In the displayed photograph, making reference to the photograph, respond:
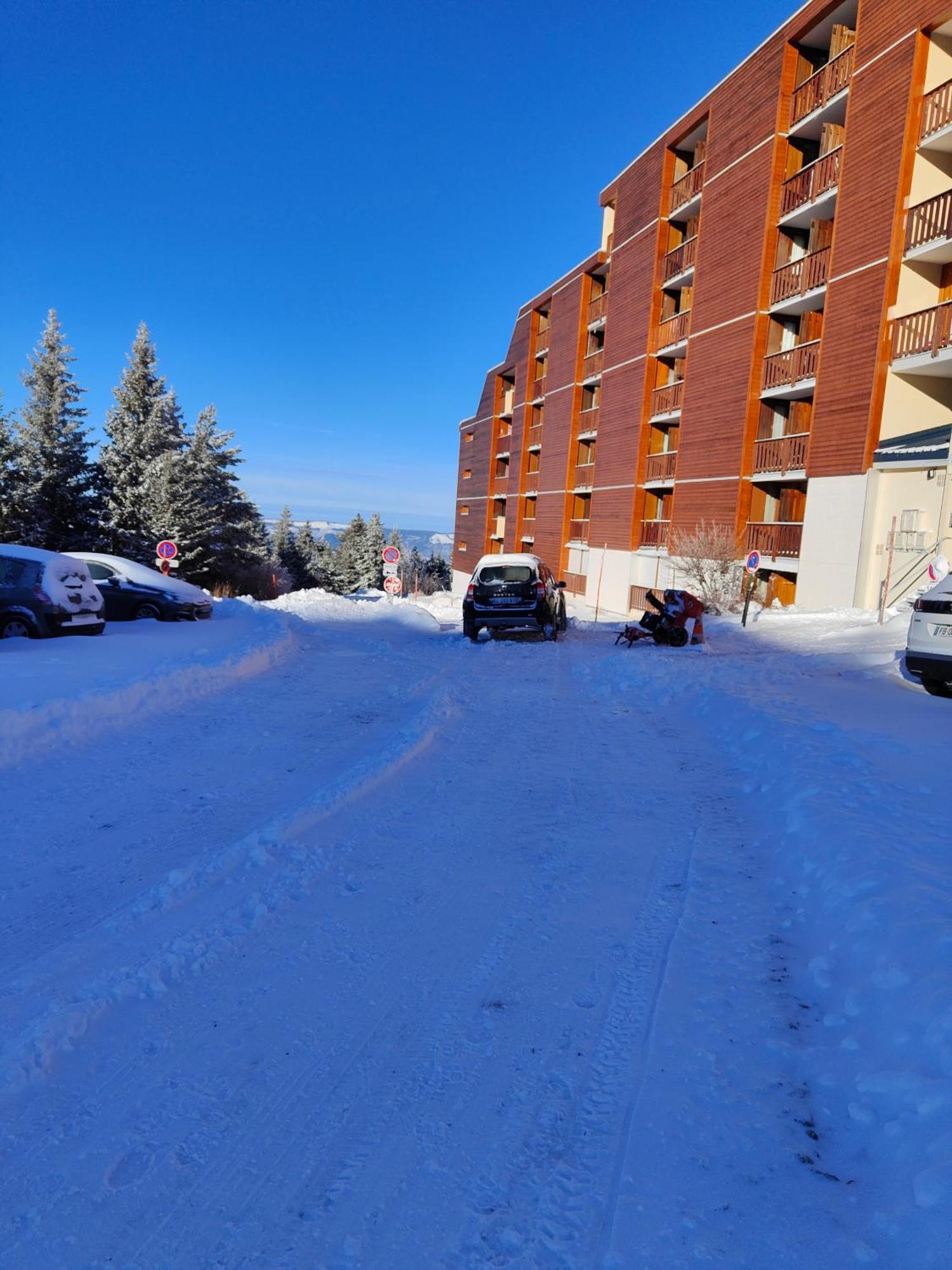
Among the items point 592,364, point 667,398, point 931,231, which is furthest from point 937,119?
point 592,364

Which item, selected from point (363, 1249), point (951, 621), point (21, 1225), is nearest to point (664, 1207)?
point (363, 1249)

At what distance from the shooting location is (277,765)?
701 centimetres

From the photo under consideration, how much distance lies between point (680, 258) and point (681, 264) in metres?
0.25

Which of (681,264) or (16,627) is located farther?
(681,264)

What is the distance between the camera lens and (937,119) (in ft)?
63.0

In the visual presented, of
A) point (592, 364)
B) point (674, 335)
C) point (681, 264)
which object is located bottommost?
point (674, 335)

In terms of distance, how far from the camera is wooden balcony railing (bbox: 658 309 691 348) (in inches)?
1219

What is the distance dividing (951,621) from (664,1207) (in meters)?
8.54

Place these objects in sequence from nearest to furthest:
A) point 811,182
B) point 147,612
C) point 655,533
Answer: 1. point 147,612
2. point 811,182
3. point 655,533

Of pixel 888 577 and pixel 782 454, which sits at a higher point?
pixel 782 454

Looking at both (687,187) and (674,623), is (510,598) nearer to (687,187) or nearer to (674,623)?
(674,623)

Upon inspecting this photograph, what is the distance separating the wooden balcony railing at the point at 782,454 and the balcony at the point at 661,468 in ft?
16.3

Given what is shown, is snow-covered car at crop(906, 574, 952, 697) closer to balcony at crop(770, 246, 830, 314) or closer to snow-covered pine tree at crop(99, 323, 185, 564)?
balcony at crop(770, 246, 830, 314)

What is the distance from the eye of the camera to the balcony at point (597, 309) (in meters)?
39.7
